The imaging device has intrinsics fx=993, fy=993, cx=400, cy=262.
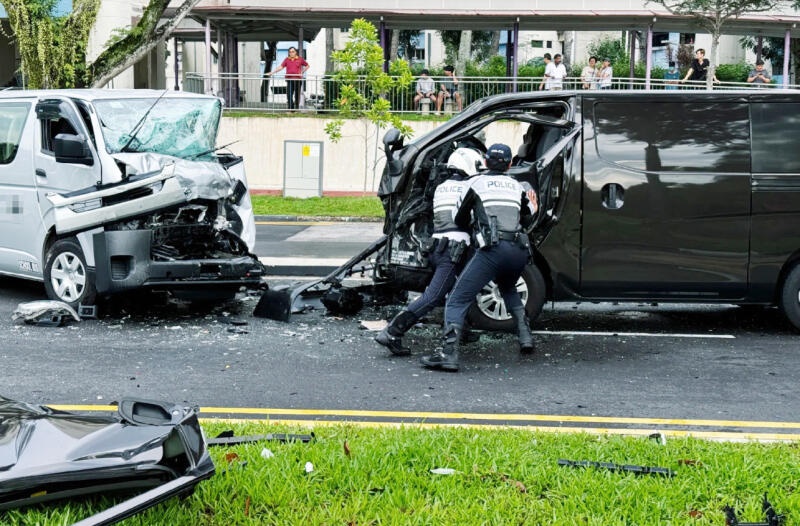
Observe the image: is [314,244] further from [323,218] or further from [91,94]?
[91,94]

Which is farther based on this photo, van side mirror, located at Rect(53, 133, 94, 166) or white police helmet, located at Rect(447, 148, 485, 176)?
van side mirror, located at Rect(53, 133, 94, 166)

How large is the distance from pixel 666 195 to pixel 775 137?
3.32 feet

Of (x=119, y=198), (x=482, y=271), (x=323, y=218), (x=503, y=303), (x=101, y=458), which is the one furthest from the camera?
(x=323, y=218)

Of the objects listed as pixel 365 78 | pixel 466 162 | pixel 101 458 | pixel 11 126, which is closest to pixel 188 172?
pixel 11 126

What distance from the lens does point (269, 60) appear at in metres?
31.5

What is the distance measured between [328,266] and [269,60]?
21317 mm

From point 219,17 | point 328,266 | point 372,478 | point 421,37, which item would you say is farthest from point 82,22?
point 421,37

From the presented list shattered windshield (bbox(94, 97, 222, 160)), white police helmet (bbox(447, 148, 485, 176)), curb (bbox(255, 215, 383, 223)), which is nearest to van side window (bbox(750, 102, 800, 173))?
white police helmet (bbox(447, 148, 485, 176))

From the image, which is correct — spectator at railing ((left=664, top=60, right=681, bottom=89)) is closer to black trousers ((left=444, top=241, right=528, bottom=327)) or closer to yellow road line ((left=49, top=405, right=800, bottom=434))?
black trousers ((left=444, top=241, right=528, bottom=327))

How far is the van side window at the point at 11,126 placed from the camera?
374 inches

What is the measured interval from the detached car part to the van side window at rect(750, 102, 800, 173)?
18.8 ft

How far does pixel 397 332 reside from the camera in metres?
7.53

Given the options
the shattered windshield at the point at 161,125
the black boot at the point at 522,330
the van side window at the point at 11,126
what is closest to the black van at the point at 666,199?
the black boot at the point at 522,330

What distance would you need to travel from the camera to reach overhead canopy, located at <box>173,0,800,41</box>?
2609 cm
